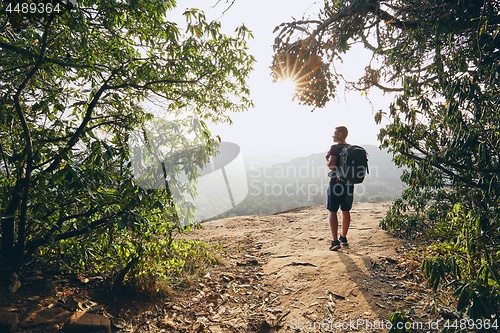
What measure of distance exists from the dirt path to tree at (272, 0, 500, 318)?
2.25 ft

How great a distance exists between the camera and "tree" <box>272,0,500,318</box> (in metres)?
3.10

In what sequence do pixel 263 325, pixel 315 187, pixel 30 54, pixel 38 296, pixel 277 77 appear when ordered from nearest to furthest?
pixel 30 54 → pixel 38 296 → pixel 263 325 → pixel 277 77 → pixel 315 187

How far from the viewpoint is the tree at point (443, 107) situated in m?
3.10

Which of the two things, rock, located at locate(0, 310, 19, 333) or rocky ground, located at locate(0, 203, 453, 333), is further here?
rocky ground, located at locate(0, 203, 453, 333)

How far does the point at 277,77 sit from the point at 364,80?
307 centimetres

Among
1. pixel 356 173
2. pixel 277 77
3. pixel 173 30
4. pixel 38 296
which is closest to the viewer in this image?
pixel 38 296

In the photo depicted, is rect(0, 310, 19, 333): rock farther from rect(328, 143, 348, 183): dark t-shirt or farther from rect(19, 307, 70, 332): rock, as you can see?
rect(328, 143, 348, 183): dark t-shirt

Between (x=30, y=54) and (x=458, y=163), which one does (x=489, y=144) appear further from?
(x=30, y=54)

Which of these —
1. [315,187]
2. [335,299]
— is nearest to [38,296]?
Result: [335,299]

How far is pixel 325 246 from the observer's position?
19.4ft

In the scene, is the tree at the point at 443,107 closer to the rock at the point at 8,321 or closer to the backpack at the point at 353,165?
the backpack at the point at 353,165

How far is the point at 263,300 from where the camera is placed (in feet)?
13.0

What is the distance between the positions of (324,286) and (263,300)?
0.93 m

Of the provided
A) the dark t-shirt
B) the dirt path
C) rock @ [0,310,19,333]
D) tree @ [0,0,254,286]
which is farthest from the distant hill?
rock @ [0,310,19,333]
